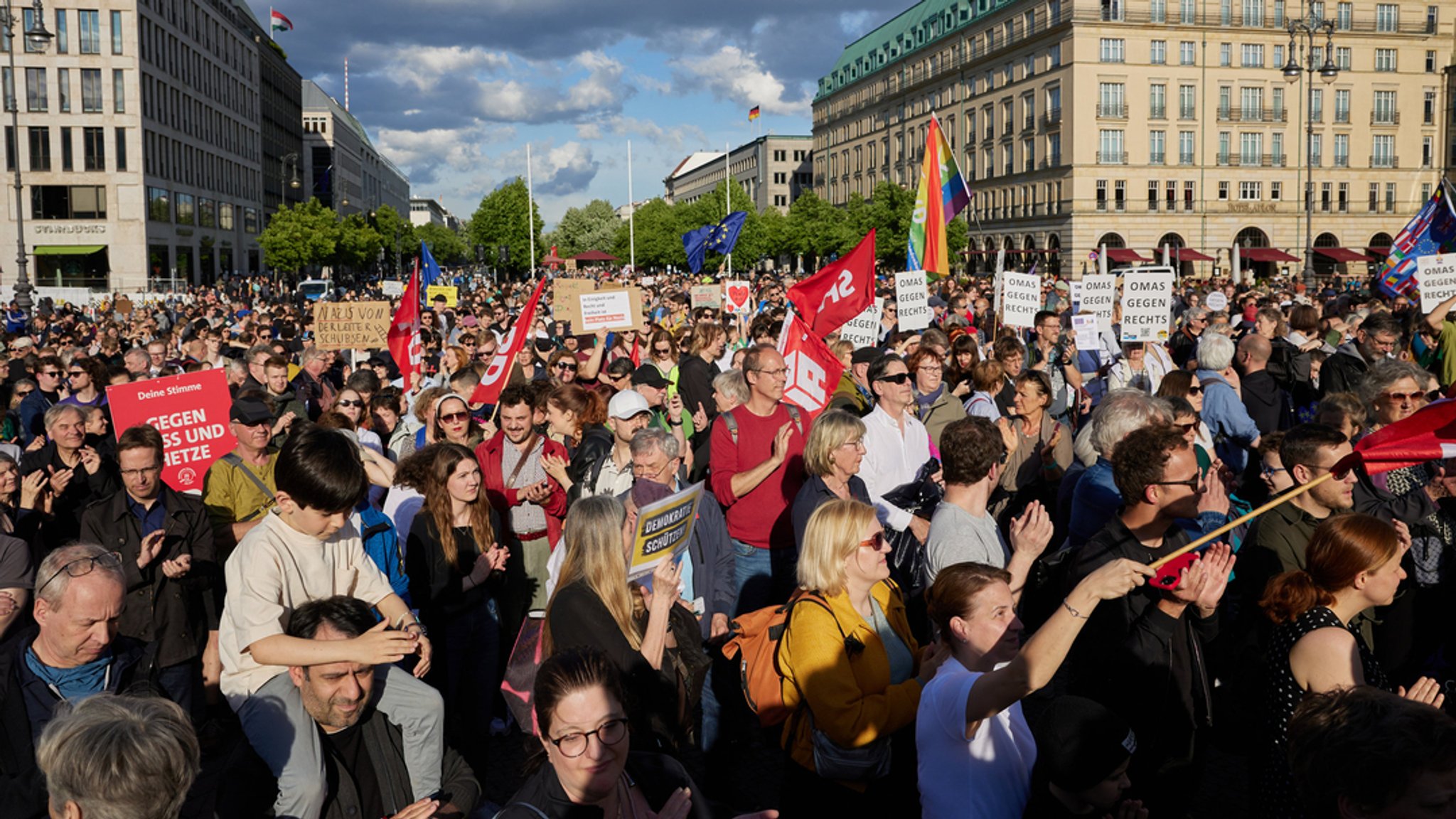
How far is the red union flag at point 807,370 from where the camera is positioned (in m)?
7.96

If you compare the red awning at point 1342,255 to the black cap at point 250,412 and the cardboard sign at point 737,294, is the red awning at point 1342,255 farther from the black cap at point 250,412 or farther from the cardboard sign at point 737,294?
the black cap at point 250,412

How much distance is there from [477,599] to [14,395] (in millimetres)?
7397

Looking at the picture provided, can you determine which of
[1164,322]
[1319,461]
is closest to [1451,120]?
[1164,322]

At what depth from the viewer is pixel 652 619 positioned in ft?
14.0

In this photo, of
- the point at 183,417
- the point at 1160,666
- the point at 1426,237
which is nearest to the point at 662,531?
the point at 1160,666

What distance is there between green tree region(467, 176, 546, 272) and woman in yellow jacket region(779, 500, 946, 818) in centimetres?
8969

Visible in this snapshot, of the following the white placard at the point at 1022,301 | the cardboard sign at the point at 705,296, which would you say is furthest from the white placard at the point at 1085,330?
the cardboard sign at the point at 705,296

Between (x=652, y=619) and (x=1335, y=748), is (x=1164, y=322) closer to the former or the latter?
(x=652, y=619)

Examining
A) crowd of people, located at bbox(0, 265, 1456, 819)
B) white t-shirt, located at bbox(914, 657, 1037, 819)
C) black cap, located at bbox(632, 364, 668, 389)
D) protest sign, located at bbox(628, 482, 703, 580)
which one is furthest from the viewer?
black cap, located at bbox(632, 364, 668, 389)

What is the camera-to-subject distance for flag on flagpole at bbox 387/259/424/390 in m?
11.9

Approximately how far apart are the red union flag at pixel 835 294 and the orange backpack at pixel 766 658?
5720 millimetres

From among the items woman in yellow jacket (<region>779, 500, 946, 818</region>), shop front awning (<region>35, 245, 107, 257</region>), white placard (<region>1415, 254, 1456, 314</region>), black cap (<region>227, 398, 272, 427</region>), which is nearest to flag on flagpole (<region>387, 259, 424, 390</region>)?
black cap (<region>227, 398, 272, 427</region>)

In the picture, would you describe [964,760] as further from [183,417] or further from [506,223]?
[506,223]

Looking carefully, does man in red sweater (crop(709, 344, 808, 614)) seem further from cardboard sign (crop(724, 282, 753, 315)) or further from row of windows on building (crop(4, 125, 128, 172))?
row of windows on building (crop(4, 125, 128, 172))
